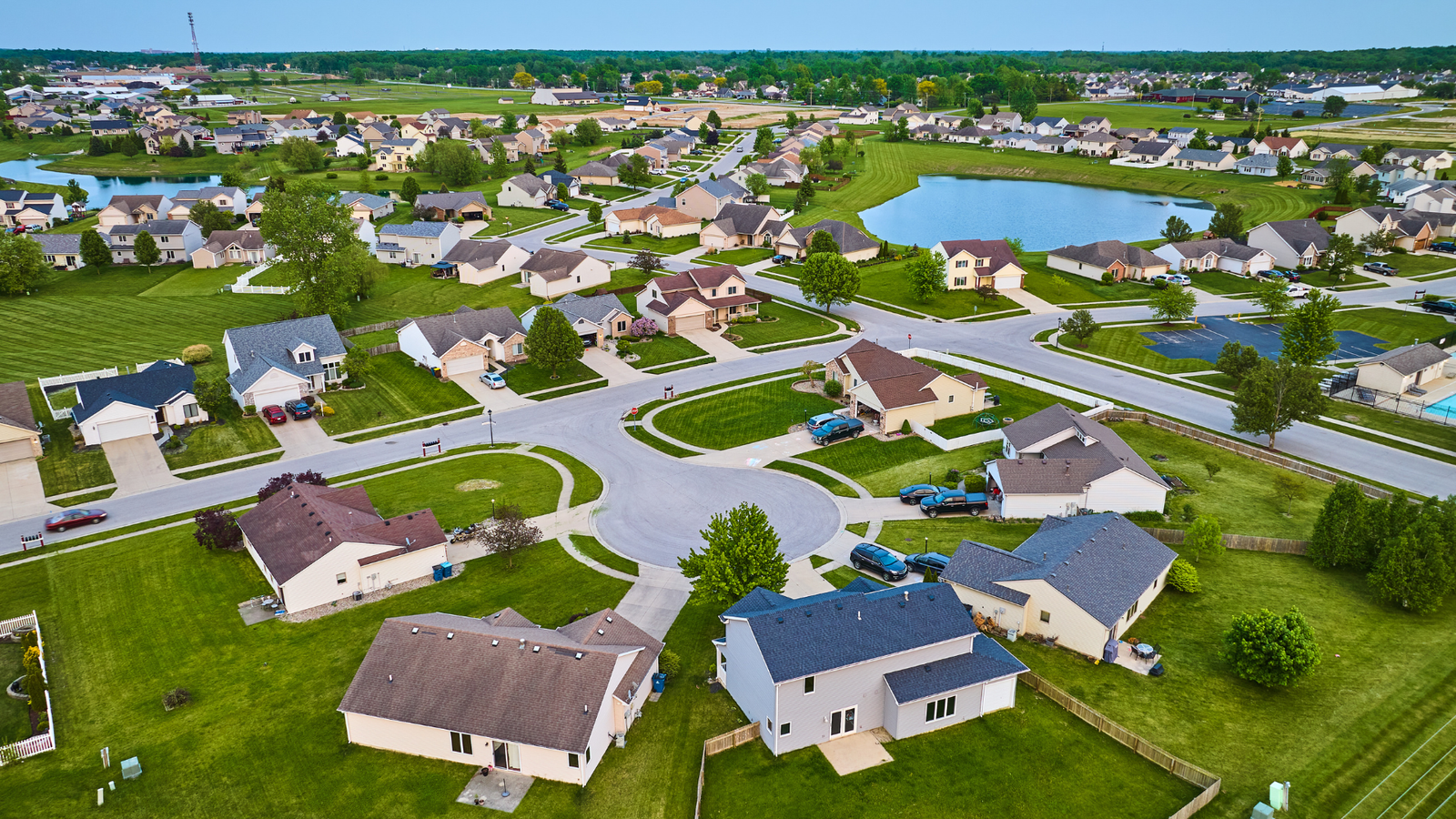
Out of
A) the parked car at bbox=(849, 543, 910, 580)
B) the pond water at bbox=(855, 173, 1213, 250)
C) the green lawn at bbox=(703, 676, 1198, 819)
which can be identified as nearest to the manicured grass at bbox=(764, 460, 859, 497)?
the parked car at bbox=(849, 543, 910, 580)

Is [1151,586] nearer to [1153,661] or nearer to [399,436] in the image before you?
[1153,661]

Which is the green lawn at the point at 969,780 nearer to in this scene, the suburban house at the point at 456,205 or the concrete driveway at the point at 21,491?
the concrete driveway at the point at 21,491

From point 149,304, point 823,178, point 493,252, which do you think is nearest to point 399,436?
point 493,252

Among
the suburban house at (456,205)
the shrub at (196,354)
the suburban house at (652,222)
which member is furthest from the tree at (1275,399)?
the suburban house at (456,205)

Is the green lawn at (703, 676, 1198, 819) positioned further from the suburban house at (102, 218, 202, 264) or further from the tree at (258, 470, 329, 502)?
the suburban house at (102, 218, 202, 264)

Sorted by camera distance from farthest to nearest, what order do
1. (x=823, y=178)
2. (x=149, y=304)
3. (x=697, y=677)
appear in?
(x=823, y=178), (x=149, y=304), (x=697, y=677)
